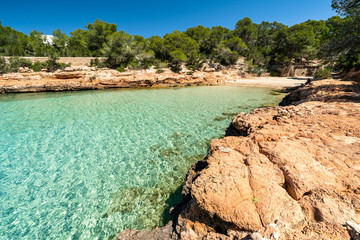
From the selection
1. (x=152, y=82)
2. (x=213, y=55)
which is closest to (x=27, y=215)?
(x=152, y=82)

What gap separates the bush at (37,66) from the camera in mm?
24047

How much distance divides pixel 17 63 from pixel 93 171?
31252 millimetres

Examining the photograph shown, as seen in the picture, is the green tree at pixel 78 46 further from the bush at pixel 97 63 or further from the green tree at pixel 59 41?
the bush at pixel 97 63

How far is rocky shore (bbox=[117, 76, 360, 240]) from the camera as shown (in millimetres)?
1831

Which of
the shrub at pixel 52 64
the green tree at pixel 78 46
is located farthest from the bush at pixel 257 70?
the shrub at pixel 52 64

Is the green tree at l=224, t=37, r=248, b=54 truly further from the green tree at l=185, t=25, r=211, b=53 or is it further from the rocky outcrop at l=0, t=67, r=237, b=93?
the rocky outcrop at l=0, t=67, r=237, b=93

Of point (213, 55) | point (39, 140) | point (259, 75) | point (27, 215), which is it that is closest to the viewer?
point (27, 215)

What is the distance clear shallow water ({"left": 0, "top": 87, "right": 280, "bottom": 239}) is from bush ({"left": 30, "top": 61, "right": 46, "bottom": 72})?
20.4 metres

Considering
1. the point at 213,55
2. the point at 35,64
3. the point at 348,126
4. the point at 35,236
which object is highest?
the point at 213,55

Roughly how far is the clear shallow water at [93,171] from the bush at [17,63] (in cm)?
2117

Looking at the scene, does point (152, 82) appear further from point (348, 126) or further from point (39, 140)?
point (348, 126)

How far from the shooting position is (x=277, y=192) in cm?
227

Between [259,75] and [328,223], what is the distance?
40.5 meters

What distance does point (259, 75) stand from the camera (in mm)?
35938
